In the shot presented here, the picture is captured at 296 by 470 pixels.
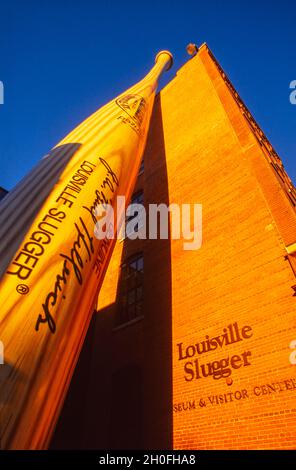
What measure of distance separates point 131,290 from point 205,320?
3.32 m

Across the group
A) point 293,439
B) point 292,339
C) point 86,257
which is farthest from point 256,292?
point 86,257

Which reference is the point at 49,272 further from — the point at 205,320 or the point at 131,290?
the point at 131,290

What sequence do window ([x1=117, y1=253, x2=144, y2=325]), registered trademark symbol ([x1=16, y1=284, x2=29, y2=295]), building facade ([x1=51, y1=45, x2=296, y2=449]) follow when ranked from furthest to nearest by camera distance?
window ([x1=117, y1=253, x2=144, y2=325]), building facade ([x1=51, y1=45, x2=296, y2=449]), registered trademark symbol ([x1=16, y1=284, x2=29, y2=295])

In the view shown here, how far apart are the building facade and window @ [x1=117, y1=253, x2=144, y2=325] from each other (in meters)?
0.04

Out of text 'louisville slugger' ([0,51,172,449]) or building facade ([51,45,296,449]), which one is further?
building facade ([51,45,296,449])

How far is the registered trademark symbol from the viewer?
3.57 metres

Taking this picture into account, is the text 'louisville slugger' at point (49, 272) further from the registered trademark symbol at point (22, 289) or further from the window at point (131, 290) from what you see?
the window at point (131, 290)

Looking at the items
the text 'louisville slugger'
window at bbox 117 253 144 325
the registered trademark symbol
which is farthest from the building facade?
the registered trademark symbol

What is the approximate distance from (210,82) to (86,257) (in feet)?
30.7

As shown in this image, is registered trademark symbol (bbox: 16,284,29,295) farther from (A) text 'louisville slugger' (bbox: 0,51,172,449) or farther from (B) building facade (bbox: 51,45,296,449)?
(B) building facade (bbox: 51,45,296,449)

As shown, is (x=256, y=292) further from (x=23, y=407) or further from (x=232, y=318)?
(x=23, y=407)

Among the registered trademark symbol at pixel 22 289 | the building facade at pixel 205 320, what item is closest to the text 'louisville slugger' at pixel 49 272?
the registered trademark symbol at pixel 22 289

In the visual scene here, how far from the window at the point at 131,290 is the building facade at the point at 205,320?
36 millimetres

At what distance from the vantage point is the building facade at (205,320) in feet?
17.2
